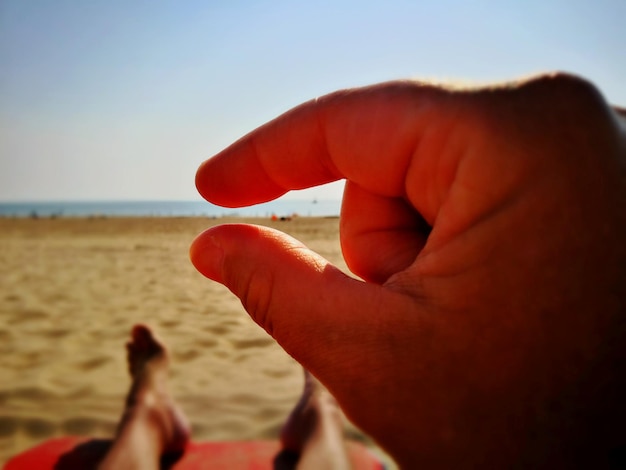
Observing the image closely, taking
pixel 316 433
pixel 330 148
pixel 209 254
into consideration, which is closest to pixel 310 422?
pixel 316 433

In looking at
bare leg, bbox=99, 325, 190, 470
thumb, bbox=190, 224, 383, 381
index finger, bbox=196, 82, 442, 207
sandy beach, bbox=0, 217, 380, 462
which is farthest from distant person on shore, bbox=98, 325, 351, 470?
index finger, bbox=196, 82, 442, 207

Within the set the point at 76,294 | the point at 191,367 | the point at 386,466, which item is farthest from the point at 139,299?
the point at 386,466

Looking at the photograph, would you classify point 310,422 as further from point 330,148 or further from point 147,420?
point 330,148

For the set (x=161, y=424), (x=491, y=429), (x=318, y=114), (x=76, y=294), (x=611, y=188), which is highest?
(x=318, y=114)

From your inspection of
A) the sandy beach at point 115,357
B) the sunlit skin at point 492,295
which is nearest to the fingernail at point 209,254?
the sunlit skin at point 492,295

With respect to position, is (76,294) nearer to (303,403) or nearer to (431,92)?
(303,403)

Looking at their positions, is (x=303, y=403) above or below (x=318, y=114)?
below
